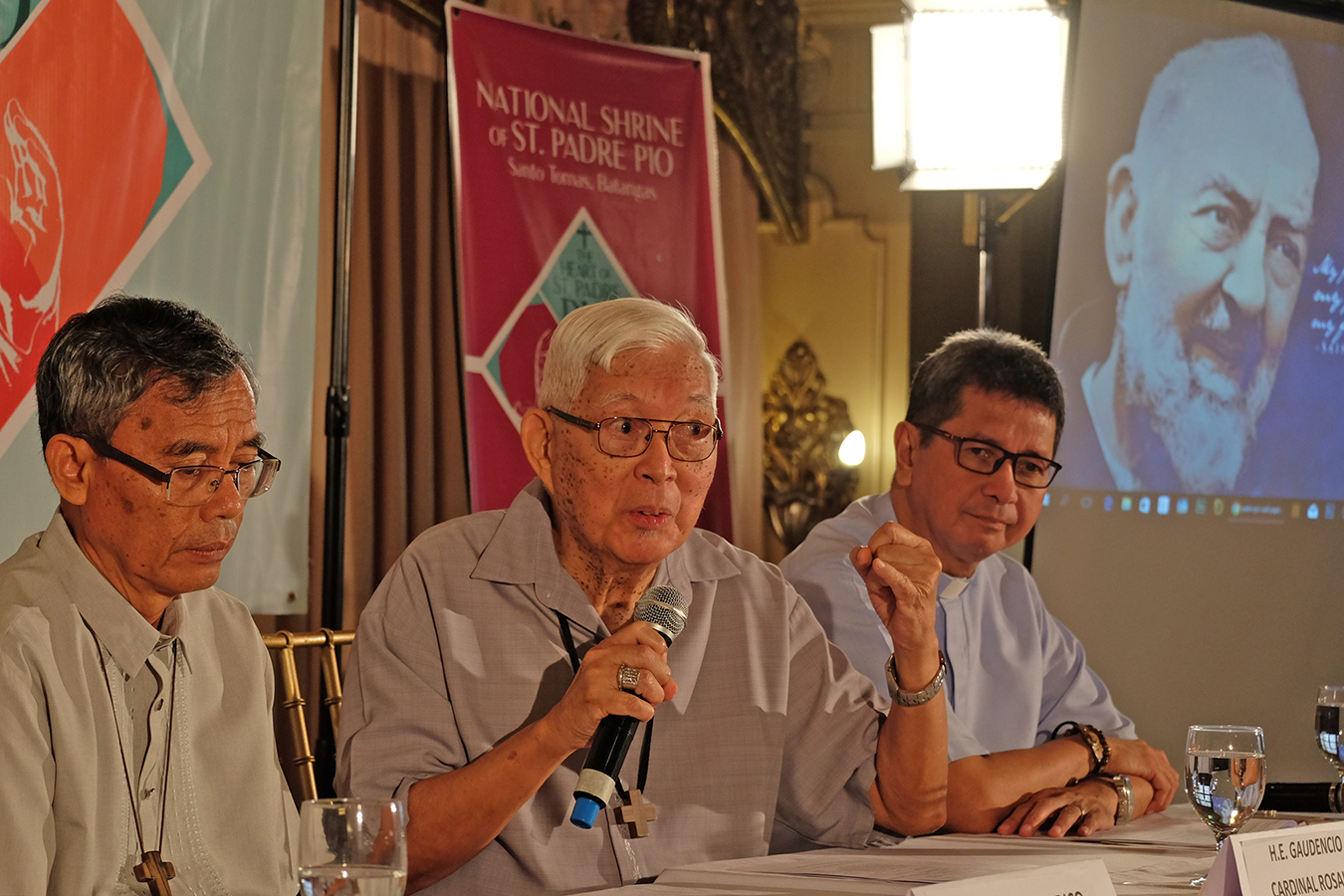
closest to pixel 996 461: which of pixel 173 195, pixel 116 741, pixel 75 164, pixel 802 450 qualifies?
pixel 116 741

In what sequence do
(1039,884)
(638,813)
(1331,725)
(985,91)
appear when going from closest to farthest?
(1039,884)
(638,813)
(1331,725)
(985,91)

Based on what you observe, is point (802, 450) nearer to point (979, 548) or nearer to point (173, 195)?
point (979, 548)

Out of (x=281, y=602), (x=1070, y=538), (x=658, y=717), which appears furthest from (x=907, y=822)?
(x=1070, y=538)

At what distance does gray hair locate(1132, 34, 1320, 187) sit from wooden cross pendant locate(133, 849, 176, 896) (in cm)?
355

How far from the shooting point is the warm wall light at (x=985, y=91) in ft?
12.8

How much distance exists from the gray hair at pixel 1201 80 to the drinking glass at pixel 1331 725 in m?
2.49

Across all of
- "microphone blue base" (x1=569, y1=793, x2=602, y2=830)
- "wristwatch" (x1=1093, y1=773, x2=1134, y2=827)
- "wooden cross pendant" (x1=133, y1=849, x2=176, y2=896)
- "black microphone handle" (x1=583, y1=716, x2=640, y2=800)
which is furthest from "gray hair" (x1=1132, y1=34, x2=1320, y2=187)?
"wooden cross pendant" (x1=133, y1=849, x2=176, y2=896)

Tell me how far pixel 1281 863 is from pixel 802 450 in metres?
4.05

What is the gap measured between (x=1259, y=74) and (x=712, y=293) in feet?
6.22

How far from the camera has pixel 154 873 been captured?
4.94 ft

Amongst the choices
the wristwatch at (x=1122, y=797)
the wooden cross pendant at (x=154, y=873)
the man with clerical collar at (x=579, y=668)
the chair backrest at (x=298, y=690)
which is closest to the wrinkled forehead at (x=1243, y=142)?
the wristwatch at (x=1122, y=797)

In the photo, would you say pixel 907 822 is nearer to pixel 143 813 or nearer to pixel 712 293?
pixel 143 813

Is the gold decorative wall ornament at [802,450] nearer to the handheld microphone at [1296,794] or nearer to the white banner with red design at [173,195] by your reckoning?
the handheld microphone at [1296,794]

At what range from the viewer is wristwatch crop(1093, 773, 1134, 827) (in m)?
1.96
